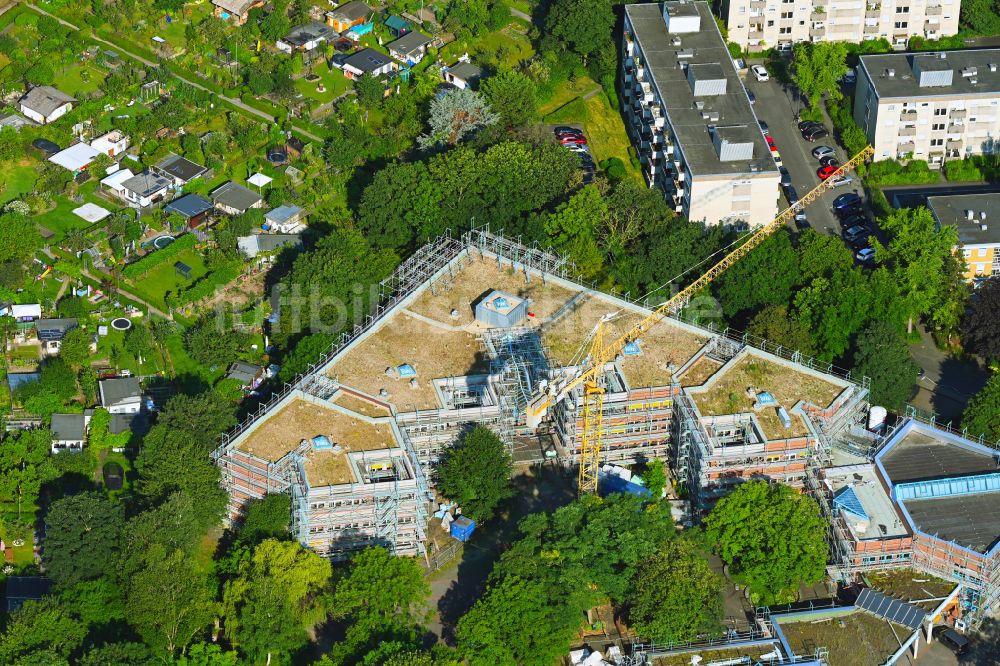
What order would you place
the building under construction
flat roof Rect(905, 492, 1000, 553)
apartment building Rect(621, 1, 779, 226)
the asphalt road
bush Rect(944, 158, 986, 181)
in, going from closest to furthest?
flat roof Rect(905, 492, 1000, 553), the building under construction, apartment building Rect(621, 1, 779, 226), the asphalt road, bush Rect(944, 158, 986, 181)

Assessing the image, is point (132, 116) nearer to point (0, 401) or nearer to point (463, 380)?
point (0, 401)

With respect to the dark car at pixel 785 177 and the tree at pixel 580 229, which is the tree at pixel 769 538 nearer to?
the tree at pixel 580 229

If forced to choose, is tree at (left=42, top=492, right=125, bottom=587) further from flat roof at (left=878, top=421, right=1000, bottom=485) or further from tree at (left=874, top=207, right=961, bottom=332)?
tree at (left=874, top=207, right=961, bottom=332)

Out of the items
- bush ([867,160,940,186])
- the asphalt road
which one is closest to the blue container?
the asphalt road

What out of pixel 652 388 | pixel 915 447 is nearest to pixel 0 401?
pixel 652 388

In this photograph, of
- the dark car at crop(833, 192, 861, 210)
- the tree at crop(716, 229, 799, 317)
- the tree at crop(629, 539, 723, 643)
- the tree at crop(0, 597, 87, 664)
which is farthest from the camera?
the dark car at crop(833, 192, 861, 210)

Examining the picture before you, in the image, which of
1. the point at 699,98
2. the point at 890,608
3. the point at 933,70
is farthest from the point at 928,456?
the point at 933,70
